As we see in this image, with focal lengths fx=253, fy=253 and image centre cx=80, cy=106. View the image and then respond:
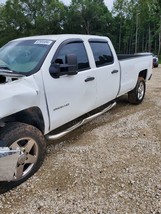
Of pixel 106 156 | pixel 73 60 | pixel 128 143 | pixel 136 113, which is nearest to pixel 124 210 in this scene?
pixel 106 156

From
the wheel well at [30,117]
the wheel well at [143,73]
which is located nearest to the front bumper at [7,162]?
the wheel well at [30,117]

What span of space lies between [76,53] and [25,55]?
2.79 ft

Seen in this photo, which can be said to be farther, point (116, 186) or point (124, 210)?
point (116, 186)

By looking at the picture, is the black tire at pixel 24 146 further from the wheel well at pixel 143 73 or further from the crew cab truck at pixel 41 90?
the wheel well at pixel 143 73

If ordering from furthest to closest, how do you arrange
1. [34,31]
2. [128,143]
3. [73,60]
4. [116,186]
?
[34,31] < [128,143] < [73,60] < [116,186]

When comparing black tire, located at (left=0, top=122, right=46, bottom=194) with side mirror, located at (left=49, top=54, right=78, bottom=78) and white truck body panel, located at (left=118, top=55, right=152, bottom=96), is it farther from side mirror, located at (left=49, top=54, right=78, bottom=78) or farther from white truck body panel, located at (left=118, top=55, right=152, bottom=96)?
white truck body panel, located at (left=118, top=55, right=152, bottom=96)

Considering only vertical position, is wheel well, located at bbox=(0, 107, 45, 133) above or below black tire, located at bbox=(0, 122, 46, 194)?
above

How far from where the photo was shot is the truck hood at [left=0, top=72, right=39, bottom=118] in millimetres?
2754

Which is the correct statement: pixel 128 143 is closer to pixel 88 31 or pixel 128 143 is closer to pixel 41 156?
pixel 41 156

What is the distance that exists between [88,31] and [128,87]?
47.8m

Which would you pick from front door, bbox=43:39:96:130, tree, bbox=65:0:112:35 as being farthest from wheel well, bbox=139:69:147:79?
tree, bbox=65:0:112:35

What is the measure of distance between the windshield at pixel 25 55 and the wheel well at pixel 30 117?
1.71 feet

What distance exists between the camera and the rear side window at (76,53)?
3775mm

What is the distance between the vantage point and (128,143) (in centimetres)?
427
